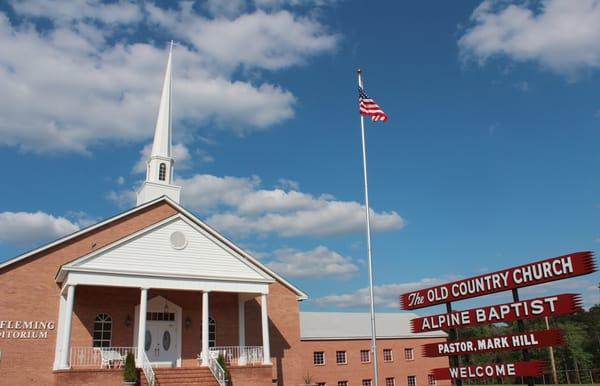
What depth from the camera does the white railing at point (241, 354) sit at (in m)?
28.2

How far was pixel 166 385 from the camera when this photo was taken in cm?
2311

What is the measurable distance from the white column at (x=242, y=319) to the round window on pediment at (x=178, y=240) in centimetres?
509

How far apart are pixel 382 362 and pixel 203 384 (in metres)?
24.6

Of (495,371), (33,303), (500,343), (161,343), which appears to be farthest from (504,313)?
(33,303)

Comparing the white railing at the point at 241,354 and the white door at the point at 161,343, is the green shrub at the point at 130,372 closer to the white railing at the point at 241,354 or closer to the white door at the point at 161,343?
the white door at the point at 161,343

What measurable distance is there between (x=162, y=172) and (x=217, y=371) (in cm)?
1359

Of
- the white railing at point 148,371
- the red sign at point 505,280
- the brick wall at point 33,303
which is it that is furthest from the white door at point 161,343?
the red sign at point 505,280

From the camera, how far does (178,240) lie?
27.3m

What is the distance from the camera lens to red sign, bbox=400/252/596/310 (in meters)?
14.4

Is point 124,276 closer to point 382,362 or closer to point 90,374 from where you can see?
point 90,374

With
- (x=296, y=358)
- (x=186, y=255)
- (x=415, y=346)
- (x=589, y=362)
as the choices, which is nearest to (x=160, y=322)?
(x=186, y=255)

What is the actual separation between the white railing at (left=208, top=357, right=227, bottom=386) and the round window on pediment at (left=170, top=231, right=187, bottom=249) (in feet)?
18.4

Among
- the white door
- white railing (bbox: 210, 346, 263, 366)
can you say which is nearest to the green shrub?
the white door

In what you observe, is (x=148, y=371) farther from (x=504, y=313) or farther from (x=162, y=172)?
(x=504, y=313)
